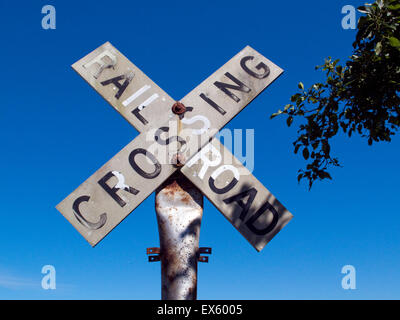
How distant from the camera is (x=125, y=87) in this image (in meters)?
5.64

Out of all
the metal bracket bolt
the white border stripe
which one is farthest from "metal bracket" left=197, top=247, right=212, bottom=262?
the white border stripe

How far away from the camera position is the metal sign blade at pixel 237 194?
5.09 metres

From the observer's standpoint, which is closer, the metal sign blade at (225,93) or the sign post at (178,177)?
the sign post at (178,177)

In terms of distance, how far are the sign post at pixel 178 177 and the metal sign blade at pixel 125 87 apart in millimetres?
13

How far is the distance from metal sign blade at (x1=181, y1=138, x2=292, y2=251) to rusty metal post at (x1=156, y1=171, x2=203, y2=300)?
23 centimetres

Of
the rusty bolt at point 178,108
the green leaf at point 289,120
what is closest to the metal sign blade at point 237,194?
the rusty bolt at point 178,108

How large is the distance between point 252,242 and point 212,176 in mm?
926

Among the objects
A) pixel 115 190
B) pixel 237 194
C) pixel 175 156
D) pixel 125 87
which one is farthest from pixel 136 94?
pixel 237 194

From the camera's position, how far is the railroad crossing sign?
5098 millimetres

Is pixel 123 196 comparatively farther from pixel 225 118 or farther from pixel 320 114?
pixel 320 114

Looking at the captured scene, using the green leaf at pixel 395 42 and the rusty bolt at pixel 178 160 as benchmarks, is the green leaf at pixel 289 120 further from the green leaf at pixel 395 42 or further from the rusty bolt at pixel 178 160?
the green leaf at pixel 395 42

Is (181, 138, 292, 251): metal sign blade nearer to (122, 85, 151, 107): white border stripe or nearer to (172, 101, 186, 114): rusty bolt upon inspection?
(172, 101, 186, 114): rusty bolt

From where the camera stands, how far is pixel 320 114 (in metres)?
5.21

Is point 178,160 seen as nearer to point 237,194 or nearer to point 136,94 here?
point 237,194
